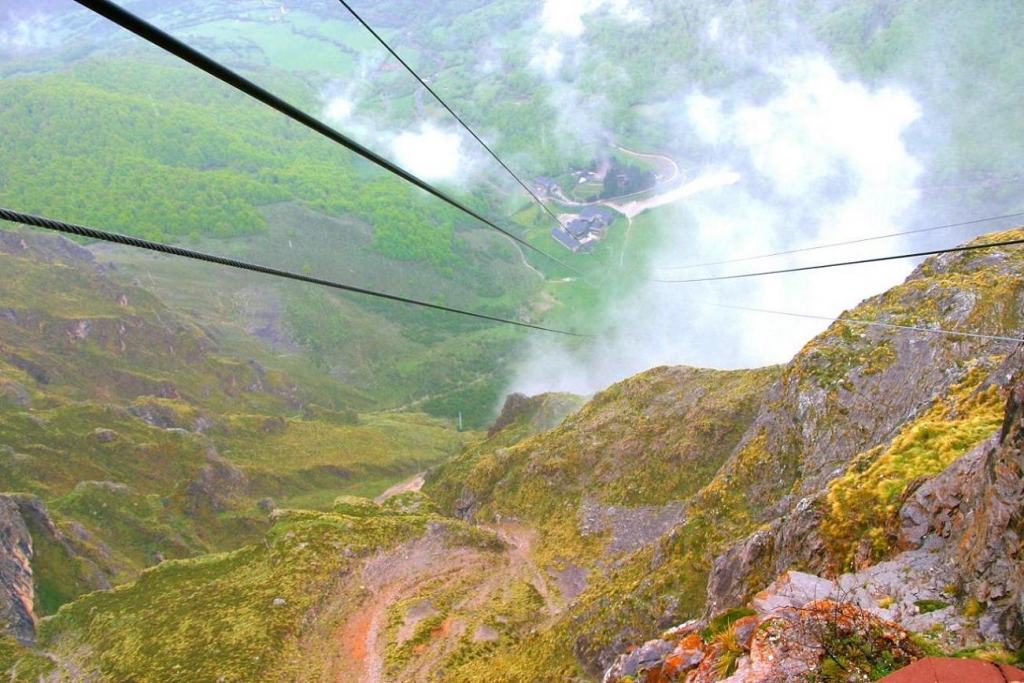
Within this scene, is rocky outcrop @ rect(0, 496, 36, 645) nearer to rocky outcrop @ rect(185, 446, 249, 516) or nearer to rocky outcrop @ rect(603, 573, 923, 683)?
rocky outcrop @ rect(185, 446, 249, 516)

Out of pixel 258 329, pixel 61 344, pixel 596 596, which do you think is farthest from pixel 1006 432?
pixel 258 329

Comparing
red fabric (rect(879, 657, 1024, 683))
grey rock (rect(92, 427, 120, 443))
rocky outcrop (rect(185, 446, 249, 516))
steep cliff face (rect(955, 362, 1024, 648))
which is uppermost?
grey rock (rect(92, 427, 120, 443))

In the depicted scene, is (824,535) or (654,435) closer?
(824,535)

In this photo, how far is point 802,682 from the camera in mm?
13703

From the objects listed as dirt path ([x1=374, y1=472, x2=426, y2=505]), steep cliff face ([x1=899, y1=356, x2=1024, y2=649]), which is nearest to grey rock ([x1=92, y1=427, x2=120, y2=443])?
dirt path ([x1=374, y1=472, x2=426, y2=505])

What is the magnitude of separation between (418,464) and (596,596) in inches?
3657

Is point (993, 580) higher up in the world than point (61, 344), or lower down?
lower down

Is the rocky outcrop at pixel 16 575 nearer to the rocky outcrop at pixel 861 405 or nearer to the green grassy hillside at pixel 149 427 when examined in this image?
the green grassy hillside at pixel 149 427

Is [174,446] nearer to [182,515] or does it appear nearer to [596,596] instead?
[182,515]

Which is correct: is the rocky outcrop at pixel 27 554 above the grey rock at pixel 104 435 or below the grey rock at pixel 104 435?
below

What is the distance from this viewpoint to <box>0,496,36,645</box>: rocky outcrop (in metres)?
57.1

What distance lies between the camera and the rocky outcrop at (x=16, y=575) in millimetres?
57094

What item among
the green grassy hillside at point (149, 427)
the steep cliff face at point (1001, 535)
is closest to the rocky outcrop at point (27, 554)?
the green grassy hillside at point (149, 427)

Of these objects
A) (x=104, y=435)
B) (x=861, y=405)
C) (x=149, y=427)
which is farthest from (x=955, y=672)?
(x=149, y=427)
